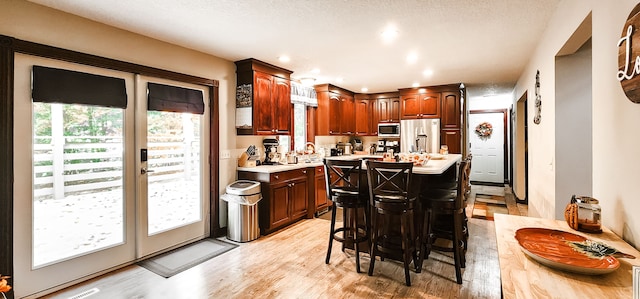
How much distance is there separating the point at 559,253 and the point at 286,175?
3413 mm

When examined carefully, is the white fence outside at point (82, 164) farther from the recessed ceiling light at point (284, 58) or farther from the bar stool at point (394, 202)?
the bar stool at point (394, 202)

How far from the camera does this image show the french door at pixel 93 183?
237 centimetres

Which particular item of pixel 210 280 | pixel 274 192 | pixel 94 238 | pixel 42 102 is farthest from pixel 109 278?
pixel 274 192

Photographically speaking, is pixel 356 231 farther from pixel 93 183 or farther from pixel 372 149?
pixel 372 149

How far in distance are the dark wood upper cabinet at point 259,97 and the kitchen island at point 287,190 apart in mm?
604

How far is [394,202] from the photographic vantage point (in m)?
2.49

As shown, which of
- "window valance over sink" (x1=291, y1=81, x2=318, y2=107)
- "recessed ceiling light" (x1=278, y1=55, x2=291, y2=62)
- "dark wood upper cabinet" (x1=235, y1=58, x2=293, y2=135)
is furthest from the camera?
"window valance over sink" (x1=291, y1=81, x2=318, y2=107)

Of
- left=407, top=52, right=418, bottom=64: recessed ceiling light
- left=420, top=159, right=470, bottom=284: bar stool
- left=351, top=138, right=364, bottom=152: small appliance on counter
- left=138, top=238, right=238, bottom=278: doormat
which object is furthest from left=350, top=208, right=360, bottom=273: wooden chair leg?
left=351, top=138, right=364, bottom=152: small appliance on counter

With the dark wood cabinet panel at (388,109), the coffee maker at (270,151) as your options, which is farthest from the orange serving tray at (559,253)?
the dark wood cabinet panel at (388,109)

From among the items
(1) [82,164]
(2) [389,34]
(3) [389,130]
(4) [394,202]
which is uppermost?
(2) [389,34]

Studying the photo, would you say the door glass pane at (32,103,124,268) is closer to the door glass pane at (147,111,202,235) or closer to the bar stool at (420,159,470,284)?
the door glass pane at (147,111,202,235)

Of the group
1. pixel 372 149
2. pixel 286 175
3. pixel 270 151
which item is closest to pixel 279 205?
pixel 286 175

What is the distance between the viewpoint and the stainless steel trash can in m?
3.70

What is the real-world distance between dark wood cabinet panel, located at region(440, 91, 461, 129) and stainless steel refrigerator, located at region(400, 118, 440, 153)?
0.16 meters
